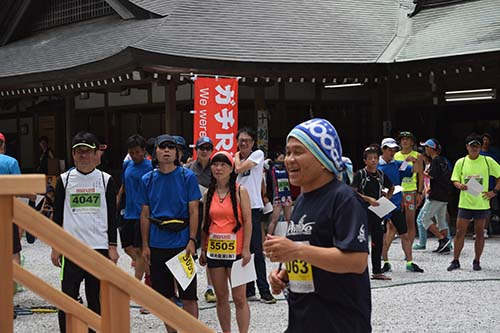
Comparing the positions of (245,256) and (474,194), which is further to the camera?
(474,194)

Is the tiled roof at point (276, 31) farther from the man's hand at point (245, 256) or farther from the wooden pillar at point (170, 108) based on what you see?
the man's hand at point (245, 256)

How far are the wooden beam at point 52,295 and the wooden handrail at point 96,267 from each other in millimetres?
502

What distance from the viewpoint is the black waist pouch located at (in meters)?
5.20

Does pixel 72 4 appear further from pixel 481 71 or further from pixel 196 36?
pixel 481 71

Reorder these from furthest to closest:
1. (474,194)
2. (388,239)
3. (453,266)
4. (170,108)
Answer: (170,108), (388,239), (453,266), (474,194)

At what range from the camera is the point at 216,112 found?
9117 mm

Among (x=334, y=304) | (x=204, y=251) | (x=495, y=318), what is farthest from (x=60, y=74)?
(x=334, y=304)

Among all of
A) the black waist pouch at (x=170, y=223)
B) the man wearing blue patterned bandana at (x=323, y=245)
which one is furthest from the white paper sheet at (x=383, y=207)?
the man wearing blue patterned bandana at (x=323, y=245)

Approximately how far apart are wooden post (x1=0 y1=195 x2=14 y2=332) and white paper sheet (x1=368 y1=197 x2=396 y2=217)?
597 cm

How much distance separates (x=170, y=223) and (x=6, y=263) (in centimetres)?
324

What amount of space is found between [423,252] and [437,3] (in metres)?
7.14

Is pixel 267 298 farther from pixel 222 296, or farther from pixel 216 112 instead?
pixel 216 112

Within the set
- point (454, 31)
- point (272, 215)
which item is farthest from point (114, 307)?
point (454, 31)

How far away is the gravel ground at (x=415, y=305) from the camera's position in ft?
19.5
